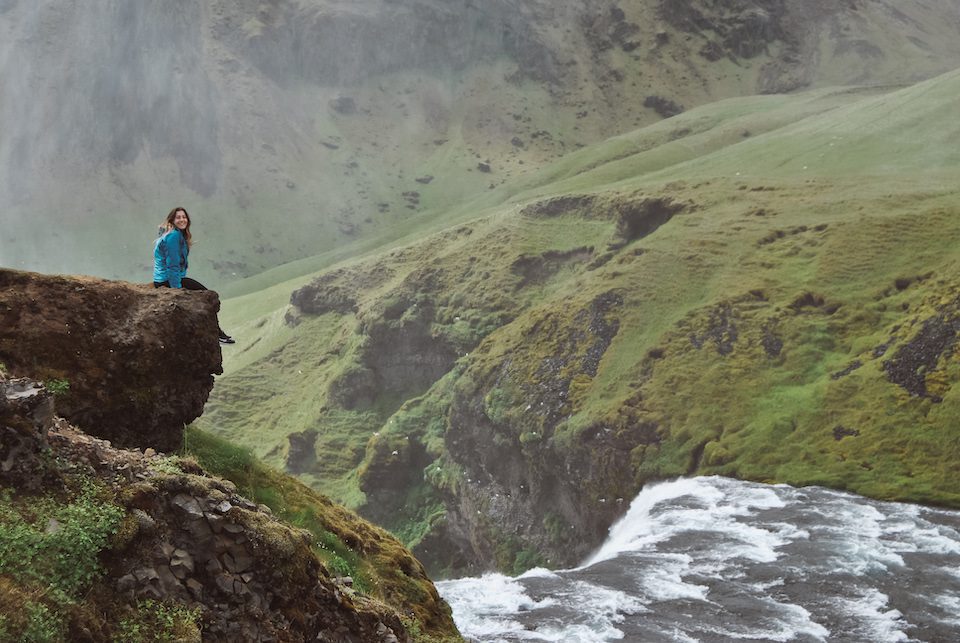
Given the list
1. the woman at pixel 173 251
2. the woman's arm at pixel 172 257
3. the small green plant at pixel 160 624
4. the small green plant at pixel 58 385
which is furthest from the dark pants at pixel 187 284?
the small green plant at pixel 160 624

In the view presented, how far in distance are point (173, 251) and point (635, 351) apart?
193 feet

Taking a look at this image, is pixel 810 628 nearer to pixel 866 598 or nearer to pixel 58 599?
pixel 866 598

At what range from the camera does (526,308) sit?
96.8 meters

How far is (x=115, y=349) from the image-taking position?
17.7m

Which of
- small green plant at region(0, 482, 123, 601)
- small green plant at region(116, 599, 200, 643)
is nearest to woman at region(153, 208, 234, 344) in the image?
small green plant at region(0, 482, 123, 601)

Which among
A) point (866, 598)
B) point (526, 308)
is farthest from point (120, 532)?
point (526, 308)

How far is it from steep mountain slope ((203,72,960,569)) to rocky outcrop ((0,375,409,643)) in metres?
42.5

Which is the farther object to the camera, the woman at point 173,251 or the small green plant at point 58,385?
the woman at point 173,251

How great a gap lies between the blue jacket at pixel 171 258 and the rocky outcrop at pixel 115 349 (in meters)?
0.55

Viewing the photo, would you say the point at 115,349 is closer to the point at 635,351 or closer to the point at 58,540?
the point at 58,540

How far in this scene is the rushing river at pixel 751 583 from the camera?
2981 cm

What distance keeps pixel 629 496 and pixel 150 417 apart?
46.6 meters

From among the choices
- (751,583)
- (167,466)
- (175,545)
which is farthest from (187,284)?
(751,583)

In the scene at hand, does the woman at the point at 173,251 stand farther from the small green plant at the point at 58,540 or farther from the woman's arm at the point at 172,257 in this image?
the small green plant at the point at 58,540
